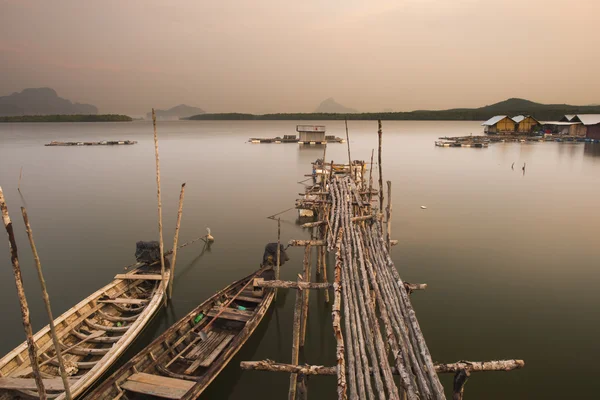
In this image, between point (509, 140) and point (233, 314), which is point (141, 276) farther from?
point (509, 140)

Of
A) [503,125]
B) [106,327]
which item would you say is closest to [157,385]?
[106,327]

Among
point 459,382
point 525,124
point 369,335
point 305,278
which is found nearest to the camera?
point 459,382

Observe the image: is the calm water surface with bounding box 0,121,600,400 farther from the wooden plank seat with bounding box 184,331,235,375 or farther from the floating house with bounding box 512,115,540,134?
the floating house with bounding box 512,115,540,134

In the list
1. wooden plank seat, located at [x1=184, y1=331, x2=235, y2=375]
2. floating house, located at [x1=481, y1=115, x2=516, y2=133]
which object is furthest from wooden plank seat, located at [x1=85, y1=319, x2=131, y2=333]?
floating house, located at [x1=481, y1=115, x2=516, y2=133]

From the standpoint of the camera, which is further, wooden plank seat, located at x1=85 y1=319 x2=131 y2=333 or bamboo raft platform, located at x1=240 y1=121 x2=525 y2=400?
wooden plank seat, located at x1=85 y1=319 x2=131 y2=333

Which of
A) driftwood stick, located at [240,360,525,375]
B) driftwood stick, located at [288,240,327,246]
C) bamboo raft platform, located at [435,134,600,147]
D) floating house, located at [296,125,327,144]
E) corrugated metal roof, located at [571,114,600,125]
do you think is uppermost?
corrugated metal roof, located at [571,114,600,125]

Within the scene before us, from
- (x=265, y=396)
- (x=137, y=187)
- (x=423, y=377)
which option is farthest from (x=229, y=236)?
(x=137, y=187)
